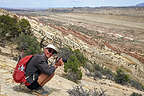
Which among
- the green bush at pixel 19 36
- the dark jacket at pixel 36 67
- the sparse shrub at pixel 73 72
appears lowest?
the sparse shrub at pixel 73 72

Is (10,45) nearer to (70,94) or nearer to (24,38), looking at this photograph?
(24,38)

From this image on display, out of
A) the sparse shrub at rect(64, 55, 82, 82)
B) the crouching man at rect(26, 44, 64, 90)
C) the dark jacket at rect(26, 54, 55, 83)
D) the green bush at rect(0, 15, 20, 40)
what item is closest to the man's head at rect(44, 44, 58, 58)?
the crouching man at rect(26, 44, 64, 90)

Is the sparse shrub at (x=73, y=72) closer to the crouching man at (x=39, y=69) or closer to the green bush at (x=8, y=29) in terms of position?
the crouching man at (x=39, y=69)

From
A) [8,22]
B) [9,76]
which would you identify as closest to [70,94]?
[9,76]

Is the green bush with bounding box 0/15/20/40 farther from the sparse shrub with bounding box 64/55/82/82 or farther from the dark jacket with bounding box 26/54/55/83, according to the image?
the dark jacket with bounding box 26/54/55/83

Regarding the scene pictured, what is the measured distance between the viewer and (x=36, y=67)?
14.1 ft

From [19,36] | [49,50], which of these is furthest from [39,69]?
[19,36]

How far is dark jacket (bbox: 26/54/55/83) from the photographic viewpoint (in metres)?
4.19

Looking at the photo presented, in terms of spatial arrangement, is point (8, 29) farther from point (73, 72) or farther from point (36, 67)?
point (36, 67)

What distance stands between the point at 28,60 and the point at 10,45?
10.5 meters

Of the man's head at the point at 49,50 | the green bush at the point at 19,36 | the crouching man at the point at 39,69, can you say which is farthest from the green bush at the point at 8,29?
the man's head at the point at 49,50

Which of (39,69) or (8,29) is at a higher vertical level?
(39,69)

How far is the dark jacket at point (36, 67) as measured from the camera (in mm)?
4188

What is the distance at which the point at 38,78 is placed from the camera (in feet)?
14.5
